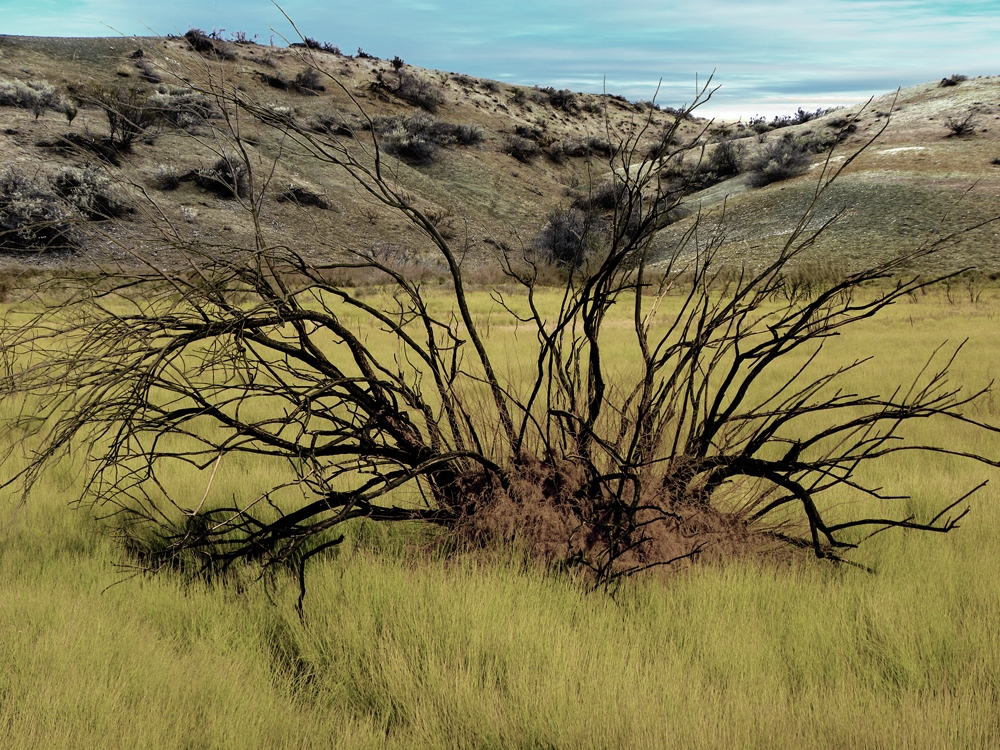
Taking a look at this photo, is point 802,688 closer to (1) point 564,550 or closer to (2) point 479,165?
(1) point 564,550

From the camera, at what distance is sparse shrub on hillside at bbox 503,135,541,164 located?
46.9m

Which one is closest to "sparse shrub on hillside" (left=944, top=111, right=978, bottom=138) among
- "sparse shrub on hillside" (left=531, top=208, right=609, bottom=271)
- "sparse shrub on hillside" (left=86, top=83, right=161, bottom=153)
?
"sparse shrub on hillside" (left=531, top=208, right=609, bottom=271)

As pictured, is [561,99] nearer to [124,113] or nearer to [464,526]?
[124,113]

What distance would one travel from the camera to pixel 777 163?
110 ft

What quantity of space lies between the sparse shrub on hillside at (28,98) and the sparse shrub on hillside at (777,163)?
97.2 ft

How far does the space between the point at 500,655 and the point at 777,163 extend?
116 ft

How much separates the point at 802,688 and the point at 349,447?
81.1 inches

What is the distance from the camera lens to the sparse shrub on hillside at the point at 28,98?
94.0 feet

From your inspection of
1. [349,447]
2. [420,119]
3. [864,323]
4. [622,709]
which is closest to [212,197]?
[420,119]

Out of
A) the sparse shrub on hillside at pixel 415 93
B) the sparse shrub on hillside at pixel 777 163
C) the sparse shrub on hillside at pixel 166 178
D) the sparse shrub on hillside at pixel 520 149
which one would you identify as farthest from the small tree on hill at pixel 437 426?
the sparse shrub on hillside at pixel 415 93

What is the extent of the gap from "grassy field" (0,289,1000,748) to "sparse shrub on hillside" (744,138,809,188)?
32985 mm

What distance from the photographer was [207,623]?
274cm

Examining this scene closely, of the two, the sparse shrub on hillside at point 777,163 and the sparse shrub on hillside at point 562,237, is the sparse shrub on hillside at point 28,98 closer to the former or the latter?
the sparse shrub on hillside at point 562,237

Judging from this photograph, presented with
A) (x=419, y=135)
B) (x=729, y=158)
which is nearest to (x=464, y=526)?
(x=729, y=158)
